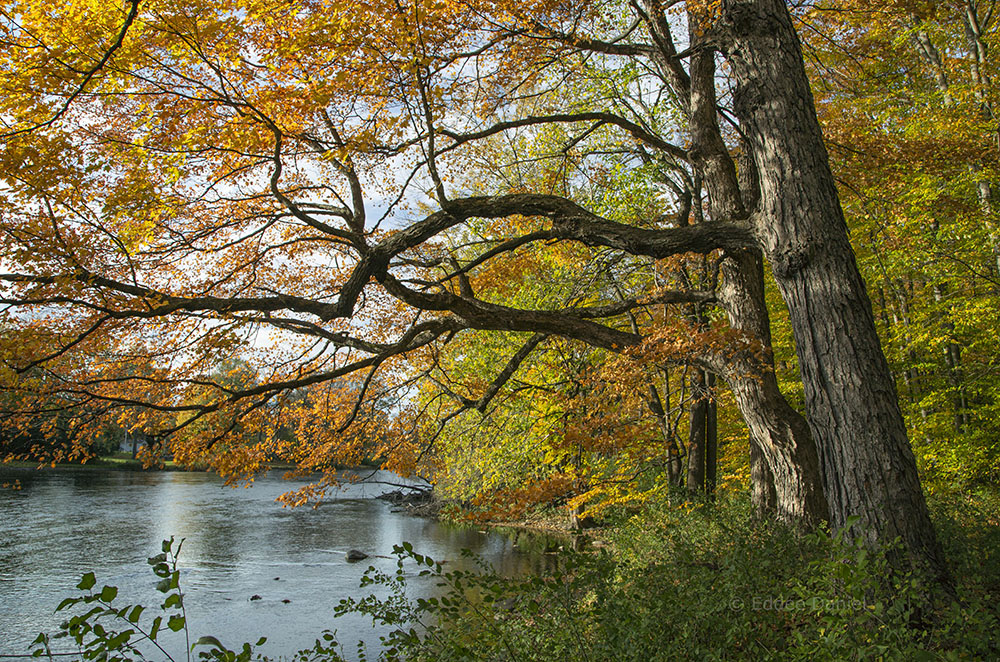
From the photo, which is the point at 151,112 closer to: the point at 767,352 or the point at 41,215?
the point at 41,215

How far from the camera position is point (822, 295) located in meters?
4.75

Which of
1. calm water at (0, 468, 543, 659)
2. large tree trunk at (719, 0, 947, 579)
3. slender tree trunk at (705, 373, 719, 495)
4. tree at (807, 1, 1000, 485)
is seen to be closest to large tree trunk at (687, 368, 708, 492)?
slender tree trunk at (705, 373, 719, 495)

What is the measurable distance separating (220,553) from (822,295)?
626 inches

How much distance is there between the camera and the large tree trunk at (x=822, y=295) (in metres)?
4.27

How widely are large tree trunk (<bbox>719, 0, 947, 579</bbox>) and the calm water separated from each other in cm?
730

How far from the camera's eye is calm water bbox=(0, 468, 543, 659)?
33.9ft

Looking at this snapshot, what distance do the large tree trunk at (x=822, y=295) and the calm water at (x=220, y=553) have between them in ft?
24.0

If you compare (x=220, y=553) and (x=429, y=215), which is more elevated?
(x=429, y=215)

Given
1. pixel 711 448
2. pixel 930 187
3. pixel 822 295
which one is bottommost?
pixel 711 448

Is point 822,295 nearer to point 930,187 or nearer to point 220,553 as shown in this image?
point 930,187

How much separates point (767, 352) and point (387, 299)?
6352mm

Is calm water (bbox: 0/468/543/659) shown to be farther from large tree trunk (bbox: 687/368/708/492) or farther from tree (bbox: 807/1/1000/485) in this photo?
tree (bbox: 807/1/1000/485)

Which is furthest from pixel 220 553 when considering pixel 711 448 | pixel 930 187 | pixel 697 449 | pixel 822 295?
pixel 930 187

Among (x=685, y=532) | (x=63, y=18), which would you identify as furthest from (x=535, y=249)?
(x=63, y=18)
